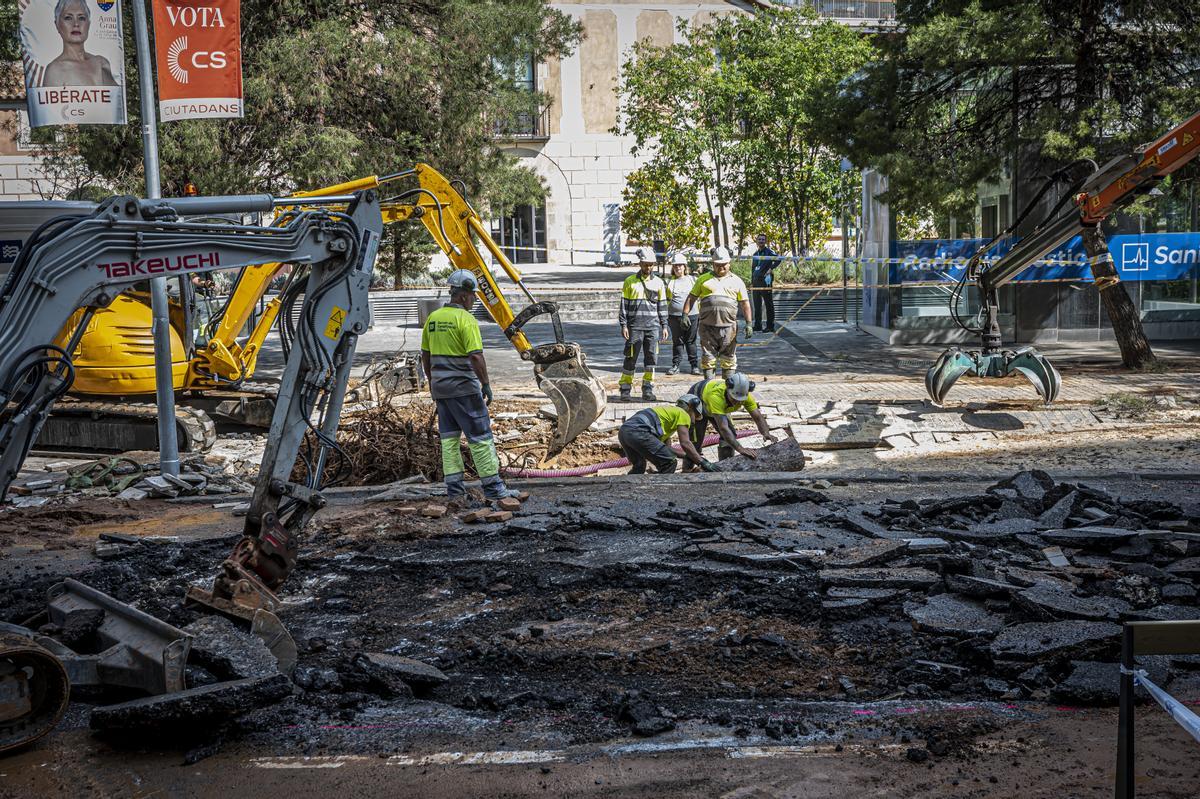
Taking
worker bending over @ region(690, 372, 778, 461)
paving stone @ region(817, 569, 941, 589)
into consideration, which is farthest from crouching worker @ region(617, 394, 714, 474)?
paving stone @ region(817, 569, 941, 589)

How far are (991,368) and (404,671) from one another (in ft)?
32.9

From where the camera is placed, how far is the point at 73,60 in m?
10.9

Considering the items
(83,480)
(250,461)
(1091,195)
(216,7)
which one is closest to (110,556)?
(83,480)

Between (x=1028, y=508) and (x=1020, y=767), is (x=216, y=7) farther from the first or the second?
(x=1020, y=767)

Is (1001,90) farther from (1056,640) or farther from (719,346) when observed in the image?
(1056,640)

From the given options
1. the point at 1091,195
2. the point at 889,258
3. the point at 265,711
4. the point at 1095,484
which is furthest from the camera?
the point at 889,258

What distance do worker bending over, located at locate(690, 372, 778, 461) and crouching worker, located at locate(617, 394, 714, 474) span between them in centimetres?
27

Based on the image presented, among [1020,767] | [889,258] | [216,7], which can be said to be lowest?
[1020,767]

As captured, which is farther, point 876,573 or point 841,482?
point 841,482

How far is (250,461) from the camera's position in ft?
44.7

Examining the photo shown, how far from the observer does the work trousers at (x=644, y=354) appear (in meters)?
16.0

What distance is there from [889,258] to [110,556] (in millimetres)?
16182

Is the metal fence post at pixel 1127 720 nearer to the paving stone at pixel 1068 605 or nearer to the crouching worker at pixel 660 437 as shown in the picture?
the paving stone at pixel 1068 605

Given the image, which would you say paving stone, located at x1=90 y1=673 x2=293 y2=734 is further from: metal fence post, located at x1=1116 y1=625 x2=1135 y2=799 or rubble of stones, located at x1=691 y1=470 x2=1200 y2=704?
metal fence post, located at x1=1116 y1=625 x2=1135 y2=799
